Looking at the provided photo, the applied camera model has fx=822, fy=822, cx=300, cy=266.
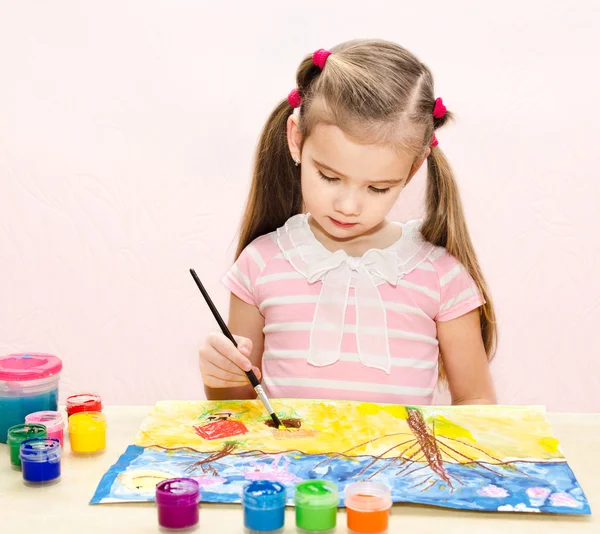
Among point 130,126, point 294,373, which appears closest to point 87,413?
point 294,373

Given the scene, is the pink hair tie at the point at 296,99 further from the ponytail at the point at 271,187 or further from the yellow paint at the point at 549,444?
the yellow paint at the point at 549,444

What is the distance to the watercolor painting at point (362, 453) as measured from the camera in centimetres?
72

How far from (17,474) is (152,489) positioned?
6.0 inches

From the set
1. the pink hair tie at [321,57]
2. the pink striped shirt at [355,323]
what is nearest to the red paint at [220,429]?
the pink striped shirt at [355,323]

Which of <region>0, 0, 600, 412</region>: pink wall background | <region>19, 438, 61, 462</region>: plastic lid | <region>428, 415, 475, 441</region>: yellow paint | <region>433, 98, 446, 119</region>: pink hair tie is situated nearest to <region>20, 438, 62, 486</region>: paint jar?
<region>19, 438, 61, 462</region>: plastic lid

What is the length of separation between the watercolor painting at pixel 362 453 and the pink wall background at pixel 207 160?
0.74 metres

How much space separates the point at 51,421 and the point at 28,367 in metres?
0.08

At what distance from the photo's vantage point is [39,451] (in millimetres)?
753

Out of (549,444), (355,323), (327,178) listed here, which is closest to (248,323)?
(355,323)

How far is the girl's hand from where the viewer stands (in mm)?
944

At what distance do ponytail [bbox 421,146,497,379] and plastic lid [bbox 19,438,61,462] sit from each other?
62cm

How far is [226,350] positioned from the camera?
95 centimetres

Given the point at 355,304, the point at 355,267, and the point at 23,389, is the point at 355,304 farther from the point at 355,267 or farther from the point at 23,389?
the point at 23,389

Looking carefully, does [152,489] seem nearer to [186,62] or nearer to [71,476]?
[71,476]
